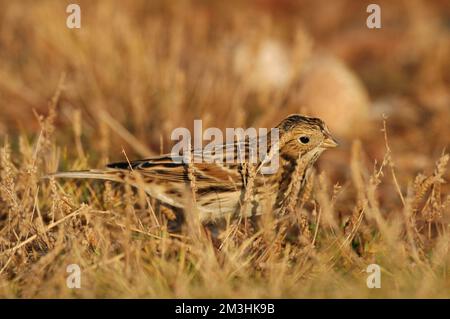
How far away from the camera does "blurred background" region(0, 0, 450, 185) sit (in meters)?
7.11

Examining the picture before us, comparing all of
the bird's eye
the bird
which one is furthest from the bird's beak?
the bird's eye

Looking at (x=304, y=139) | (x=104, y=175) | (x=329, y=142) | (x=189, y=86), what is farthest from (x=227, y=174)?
(x=189, y=86)

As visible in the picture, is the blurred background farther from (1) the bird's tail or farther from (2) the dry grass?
(1) the bird's tail

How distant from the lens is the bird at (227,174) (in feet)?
15.3

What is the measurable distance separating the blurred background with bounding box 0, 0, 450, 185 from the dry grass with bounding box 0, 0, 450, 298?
0.02 meters

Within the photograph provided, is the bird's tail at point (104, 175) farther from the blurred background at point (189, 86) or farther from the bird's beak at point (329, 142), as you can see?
the bird's beak at point (329, 142)

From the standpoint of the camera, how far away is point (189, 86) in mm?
7816

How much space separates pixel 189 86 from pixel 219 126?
2.54 ft

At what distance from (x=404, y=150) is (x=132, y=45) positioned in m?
2.85

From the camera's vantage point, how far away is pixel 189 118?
24.0 feet

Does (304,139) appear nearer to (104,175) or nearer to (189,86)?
(104,175)
